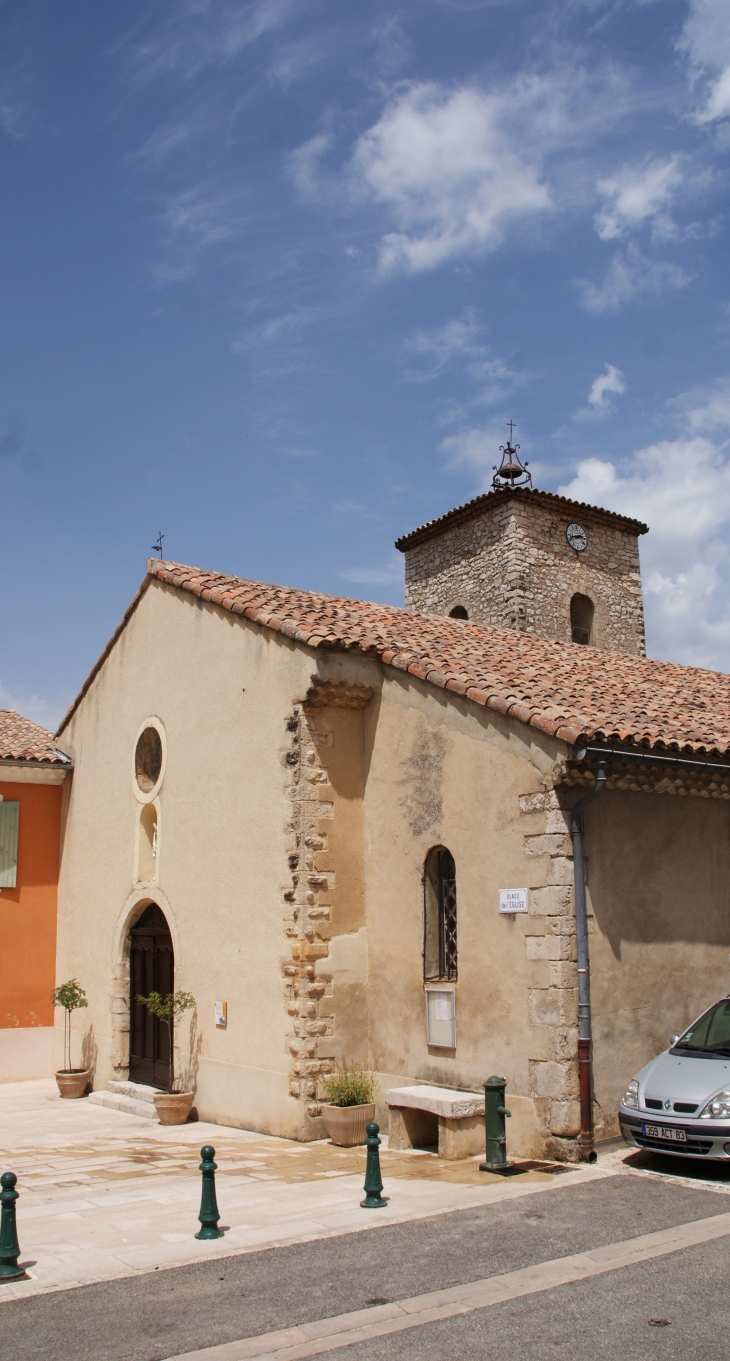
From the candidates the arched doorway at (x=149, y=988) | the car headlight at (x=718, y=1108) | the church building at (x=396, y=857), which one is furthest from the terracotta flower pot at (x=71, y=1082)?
the car headlight at (x=718, y=1108)

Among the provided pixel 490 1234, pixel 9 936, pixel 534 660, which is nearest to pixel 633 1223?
pixel 490 1234

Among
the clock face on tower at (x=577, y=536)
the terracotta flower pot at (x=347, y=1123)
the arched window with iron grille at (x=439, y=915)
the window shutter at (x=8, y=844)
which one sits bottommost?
the terracotta flower pot at (x=347, y=1123)

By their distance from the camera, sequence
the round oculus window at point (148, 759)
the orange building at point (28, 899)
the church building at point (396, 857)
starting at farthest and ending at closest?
1. the orange building at point (28, 899)
2. the round oculus window at point (148, 759)
3. the church building at point (396, 857)

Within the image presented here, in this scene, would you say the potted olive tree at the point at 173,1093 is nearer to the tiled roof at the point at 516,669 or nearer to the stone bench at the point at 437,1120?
the stone bench at the point at 437,1120

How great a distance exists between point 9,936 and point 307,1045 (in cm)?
819

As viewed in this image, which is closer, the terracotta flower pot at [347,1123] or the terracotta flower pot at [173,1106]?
the terracotta flower pot at [347,1123]

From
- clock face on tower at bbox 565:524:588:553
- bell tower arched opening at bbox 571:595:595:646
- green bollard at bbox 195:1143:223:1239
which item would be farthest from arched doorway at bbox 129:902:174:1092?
clock face on tower at bbox 565:524:588:553

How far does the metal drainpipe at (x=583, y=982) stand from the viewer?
9055 mm

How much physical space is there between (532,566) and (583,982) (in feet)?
45.7

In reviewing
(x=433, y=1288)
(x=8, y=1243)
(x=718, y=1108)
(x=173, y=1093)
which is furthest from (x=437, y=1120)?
(x=8, y=1243)

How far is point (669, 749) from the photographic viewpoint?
10086 mm

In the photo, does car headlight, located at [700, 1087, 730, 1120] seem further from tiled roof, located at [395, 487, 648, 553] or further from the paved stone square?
tiled roof, located at [395, 487, 648, 553]

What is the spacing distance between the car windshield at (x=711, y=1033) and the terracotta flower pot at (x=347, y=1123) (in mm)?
3346

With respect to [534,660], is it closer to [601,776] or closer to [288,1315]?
[601,776]
